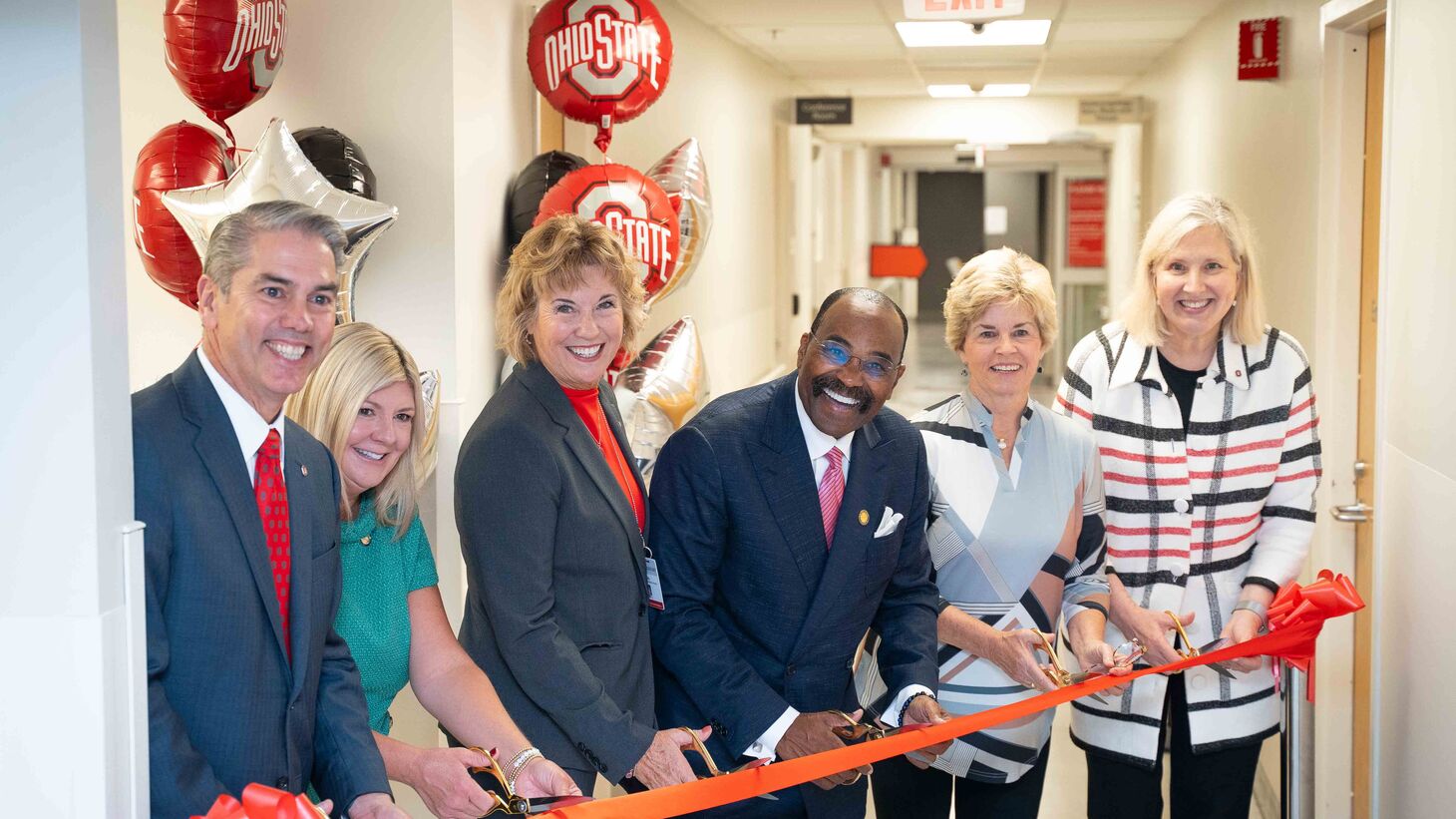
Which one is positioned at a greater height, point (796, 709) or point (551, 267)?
point (551, 267)

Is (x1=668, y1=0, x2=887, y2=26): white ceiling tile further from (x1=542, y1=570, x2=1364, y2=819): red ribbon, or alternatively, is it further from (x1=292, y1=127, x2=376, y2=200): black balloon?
(x1=542, y1=570, x2=1364, y2=819): red ribbon

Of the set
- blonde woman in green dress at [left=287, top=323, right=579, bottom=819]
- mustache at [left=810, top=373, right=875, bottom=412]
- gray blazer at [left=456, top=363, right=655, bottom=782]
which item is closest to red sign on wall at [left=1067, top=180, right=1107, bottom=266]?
mustache at [left=810, top=373, right=875, bottom=412]

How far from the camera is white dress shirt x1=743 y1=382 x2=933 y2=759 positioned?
2.38m

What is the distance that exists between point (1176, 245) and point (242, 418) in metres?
1.94

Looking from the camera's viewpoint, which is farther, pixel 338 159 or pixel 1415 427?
pixel 338 159

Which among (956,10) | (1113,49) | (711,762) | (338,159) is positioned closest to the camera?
(711,762)

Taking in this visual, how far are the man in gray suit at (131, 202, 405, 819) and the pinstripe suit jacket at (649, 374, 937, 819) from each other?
0.67 m

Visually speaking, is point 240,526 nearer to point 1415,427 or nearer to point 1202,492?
point 1202,492

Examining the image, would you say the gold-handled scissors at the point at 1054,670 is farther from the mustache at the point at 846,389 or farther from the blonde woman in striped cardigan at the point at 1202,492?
the mustache at the point at 846,389

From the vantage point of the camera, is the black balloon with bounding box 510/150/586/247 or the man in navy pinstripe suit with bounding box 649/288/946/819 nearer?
the man in navy pinstripe suit with bounding box 649/288/946/819

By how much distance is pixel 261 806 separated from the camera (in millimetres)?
1568

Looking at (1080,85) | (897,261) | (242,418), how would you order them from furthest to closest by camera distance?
(897,261) < (1080,85) < (242,418)

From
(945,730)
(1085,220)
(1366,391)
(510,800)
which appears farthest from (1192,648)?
(1085,220)

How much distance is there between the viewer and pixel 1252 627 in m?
2.82
